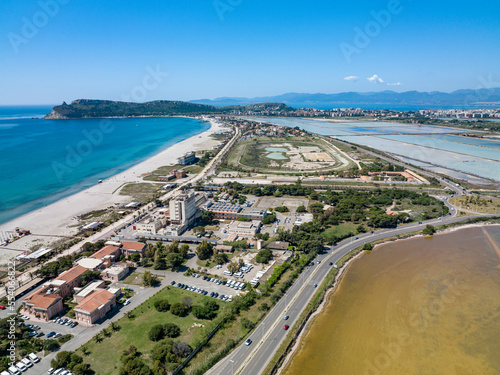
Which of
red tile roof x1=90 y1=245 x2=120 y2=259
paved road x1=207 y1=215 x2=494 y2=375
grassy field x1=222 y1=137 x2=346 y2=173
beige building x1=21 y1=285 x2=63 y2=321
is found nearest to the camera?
paved road x1=207 y1=215 x2=494 y2=375

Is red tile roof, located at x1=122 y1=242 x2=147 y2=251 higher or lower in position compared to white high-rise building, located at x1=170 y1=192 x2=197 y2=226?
lower

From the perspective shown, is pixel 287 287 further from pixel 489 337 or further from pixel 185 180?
pixel 185 180

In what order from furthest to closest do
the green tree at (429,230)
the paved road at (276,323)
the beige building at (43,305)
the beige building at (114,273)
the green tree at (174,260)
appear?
the green tree at (429,230) < the green tree at (174,260) < the beige building at (114,273) < the beige building at (43,305) < the paved road at (276,323)

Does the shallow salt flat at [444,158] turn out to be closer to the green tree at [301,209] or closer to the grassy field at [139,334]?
the green tree at [301,209]

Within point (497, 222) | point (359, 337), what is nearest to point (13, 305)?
point (359, 337)

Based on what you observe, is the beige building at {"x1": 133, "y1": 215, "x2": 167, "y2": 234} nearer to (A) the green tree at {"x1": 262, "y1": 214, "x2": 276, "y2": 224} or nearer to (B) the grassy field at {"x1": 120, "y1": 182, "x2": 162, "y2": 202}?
(B) the grassy field at {"x1": 120, "y1": 182, "x2": 162, "y2": 202}

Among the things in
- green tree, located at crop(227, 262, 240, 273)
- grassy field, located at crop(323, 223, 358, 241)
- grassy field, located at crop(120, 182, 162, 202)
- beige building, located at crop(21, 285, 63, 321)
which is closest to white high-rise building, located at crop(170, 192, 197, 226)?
green tree, located at crop(227, 262, 240, 273)

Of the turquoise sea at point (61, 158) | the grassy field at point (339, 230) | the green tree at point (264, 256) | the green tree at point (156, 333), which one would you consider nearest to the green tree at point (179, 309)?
the green tree at point (156, 333)
